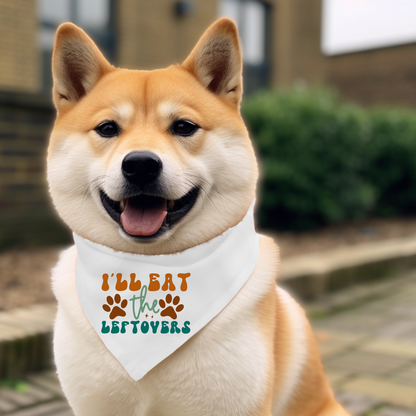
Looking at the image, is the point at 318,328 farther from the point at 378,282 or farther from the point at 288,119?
the point at 288,119

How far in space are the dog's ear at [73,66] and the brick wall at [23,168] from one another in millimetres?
3656

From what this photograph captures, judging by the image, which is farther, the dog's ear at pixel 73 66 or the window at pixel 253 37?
the window at pixel 253 37

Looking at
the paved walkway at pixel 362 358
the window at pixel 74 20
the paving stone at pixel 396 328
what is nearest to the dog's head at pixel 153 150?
the paved walkway at pixel 362 358

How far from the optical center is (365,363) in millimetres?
3504

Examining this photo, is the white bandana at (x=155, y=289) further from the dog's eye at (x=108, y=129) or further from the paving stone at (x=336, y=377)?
the paving stone at (x=336, y=377)

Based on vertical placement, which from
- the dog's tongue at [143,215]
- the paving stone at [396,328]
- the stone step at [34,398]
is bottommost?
the paving stone at [396,328]

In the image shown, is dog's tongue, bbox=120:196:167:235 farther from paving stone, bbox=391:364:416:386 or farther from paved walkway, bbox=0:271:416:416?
paving stone, bbox=391:364:416:386

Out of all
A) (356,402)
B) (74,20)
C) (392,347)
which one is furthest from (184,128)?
(74,20)

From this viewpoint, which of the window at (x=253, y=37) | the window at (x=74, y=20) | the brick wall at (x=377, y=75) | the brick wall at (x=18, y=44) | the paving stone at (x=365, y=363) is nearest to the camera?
the paving stone at (x=365, y=363)

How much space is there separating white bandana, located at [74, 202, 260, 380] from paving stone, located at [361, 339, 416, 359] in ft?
7.73

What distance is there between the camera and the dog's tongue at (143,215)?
1.65 m

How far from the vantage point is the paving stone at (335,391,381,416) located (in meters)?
2.80

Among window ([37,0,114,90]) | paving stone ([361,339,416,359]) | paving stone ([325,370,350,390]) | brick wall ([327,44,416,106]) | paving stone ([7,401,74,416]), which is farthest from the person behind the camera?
brick wall ([327,44,416,106])

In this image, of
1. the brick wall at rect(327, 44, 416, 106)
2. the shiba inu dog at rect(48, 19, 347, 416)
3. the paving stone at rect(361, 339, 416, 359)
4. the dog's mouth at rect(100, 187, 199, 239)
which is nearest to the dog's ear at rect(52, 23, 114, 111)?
the shiba inu dog at rect(48, 19, 347, 416)
